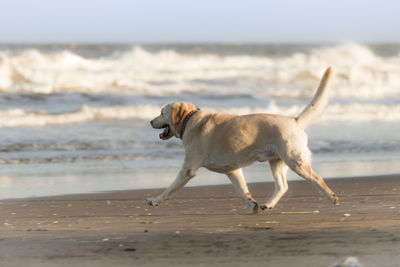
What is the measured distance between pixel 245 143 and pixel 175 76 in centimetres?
2194

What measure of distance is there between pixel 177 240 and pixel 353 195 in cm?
294

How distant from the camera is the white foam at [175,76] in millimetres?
22609

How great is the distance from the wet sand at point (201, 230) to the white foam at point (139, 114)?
776cm

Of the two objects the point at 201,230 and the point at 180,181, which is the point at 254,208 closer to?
the point at 180,181

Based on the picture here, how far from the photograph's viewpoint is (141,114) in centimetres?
1652

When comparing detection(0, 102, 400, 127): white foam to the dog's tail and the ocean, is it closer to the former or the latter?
the ocean

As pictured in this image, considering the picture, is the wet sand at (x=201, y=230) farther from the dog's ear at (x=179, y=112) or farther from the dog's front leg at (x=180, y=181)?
the dog's ear at (x=179, y=112)

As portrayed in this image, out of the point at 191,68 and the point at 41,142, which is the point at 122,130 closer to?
Answer: the point at 41,142

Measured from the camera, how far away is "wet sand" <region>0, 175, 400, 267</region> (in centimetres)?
416

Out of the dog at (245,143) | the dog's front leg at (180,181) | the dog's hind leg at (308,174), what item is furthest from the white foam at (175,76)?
the dog's hind leg at (308,174)

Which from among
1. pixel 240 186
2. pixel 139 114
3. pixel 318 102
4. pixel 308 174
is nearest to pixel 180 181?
pixel 240 186

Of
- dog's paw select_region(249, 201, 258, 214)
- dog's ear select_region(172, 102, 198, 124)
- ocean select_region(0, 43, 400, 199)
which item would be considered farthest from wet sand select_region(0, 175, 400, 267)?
ocean select_region(0, 43, 400, 199)

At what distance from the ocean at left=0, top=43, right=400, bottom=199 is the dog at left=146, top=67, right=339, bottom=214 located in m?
2.31

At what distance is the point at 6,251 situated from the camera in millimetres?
4547
